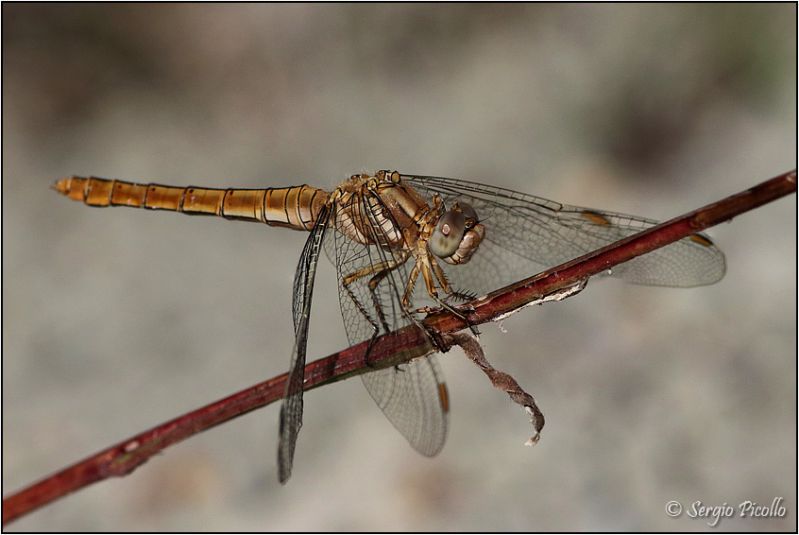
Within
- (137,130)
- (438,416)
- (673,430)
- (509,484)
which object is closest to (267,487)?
(509,484)

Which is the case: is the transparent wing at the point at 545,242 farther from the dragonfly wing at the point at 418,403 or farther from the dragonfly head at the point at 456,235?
the dragonfly wing at the point at 418,403

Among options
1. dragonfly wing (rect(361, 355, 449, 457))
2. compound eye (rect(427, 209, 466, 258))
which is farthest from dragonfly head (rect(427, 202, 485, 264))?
dragonfly wing (rect(361, 355, 449, 457))

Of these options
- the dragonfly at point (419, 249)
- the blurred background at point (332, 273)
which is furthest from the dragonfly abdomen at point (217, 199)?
the blurred background at point (332, 273)

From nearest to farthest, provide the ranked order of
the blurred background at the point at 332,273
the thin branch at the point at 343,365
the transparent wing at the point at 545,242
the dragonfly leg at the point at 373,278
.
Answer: the thin branch at the point at 343,365, the dragonfly leg at the point at 373,278, the transparent wing at the point at 545,242, the blurred background at the point at 332,273

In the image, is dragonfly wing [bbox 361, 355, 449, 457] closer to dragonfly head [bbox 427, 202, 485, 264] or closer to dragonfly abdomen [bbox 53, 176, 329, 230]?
dragonfly head [bbox 427, 202, 485, 264]

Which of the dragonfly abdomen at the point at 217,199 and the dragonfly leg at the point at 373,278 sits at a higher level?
the dragonfly abdomen at the point at 217,199

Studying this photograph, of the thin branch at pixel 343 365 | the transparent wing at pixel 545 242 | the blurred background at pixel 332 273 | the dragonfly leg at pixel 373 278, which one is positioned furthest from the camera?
the blurred background at pixel 332 273

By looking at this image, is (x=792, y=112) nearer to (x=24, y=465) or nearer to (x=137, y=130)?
(x=137, y=130)

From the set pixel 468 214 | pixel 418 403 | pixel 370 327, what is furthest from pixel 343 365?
pixel 468 214
